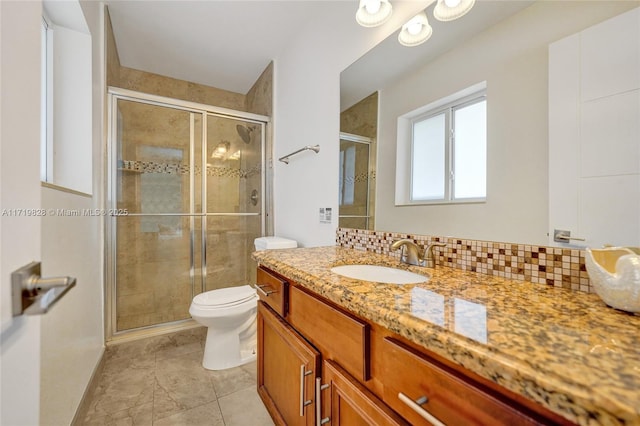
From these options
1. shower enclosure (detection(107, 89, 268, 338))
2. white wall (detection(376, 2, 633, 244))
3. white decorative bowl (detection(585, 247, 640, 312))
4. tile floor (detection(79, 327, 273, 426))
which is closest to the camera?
white decorative bowl (detection(585, 247, 640, 312))

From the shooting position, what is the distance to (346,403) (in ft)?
2.28

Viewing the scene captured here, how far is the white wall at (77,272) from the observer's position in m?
0.98

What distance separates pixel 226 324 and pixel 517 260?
66.2 inches

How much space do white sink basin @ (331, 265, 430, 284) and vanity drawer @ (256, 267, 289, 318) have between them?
0.22m

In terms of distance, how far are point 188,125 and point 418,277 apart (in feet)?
8.29

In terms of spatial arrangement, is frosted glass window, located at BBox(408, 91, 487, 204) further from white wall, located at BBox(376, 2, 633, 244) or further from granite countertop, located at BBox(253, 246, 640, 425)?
granite countertop, located at BBox(253, 246, 640, 425)

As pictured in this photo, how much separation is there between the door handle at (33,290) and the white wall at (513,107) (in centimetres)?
109

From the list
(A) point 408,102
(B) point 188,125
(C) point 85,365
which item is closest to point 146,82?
(B) point 188,125

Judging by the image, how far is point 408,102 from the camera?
3.91 feet

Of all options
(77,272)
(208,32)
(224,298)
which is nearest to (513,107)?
(224,298)

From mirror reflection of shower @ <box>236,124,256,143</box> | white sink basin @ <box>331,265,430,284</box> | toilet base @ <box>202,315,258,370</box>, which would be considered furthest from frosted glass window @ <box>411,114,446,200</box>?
mirror reflection of shower @ <box>236,124,256,143</box>

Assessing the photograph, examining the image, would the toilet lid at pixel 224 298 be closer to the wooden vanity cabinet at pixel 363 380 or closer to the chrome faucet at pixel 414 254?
the wooden vanity cabinet at pixel 363 380

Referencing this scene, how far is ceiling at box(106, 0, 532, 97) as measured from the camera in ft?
3.58

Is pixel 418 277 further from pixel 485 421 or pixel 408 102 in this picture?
pixel 408 102
